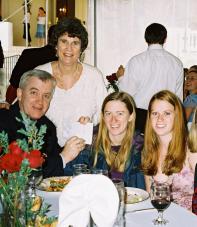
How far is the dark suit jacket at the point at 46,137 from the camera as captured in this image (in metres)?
2.76

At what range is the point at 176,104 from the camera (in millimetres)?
2836

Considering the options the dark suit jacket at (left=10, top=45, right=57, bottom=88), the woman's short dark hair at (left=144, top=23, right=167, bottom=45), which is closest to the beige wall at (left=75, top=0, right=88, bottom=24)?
the woman's short dark hair at (left=144, top=23, right=167, bottom=45)

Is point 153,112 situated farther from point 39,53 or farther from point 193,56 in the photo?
point 193,56

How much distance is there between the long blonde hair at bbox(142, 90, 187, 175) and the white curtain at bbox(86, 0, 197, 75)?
498 centimetres

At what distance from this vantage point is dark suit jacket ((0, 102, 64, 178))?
9.05ft

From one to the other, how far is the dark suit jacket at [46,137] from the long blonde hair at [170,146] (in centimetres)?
50

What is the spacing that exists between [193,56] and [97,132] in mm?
4900

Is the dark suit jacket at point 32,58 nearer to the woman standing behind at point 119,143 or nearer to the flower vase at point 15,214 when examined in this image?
the woman standing behind at point 119,143

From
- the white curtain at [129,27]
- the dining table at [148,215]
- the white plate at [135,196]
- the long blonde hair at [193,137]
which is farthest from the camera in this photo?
the white curtain at [129,27]

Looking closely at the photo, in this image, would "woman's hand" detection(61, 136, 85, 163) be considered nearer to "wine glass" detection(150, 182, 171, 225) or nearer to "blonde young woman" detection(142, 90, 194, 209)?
"blonde young woman" detection(142, 90, 194, 209)

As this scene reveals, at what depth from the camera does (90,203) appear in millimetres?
1527

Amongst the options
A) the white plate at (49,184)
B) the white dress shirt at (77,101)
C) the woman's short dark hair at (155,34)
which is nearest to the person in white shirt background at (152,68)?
the woman's short dark hair at (155,34)

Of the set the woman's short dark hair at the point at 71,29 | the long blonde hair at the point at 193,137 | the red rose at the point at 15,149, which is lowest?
the long blonde hair at the point at 193,137

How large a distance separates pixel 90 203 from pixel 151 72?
10.2 ft
